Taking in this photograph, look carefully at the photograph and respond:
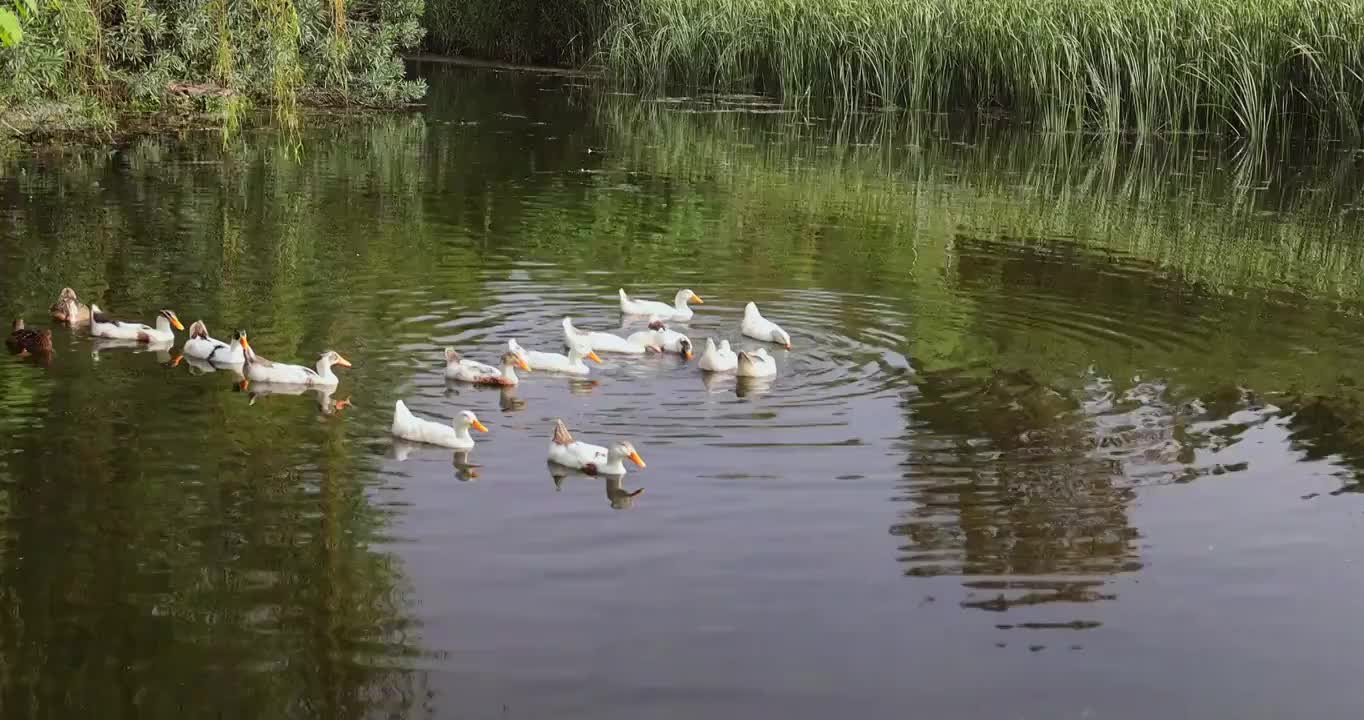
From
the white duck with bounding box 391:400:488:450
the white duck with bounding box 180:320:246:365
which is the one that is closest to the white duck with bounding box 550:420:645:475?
the white duck with bounding box 391:400:488:450

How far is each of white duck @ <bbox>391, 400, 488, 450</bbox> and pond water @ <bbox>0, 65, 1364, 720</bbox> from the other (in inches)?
5.2

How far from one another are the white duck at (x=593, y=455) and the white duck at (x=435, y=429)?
61cm

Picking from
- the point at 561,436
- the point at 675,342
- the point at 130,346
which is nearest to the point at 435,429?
the point at 561,436

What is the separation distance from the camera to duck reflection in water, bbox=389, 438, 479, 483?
28.9 ft

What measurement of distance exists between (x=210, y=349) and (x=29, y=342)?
4.09ft

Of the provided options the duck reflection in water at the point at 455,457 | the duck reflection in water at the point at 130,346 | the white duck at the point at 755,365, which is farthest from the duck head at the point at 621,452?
the duck reflection in water at the point at 130,346

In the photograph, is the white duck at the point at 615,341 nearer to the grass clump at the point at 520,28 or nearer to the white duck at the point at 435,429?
the white duck at the point at 435,429

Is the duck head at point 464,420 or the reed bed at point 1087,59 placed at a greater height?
the reed bed at point 1087,59

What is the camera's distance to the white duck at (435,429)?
9219mm

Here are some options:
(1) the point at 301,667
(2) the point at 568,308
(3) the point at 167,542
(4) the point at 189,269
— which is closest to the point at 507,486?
(3) the point at 167,542

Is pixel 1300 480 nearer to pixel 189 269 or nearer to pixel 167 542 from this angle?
pixel 167 542

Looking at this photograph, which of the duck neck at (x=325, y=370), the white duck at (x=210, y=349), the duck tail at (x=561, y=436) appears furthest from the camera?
the white duck at (x=210, y=349)

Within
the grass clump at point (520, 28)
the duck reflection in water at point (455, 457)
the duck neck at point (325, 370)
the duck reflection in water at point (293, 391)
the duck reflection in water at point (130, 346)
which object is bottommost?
the duck reflection in water at point (455, 457)

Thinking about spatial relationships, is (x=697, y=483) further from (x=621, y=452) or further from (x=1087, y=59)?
(x=1087, y=59)
